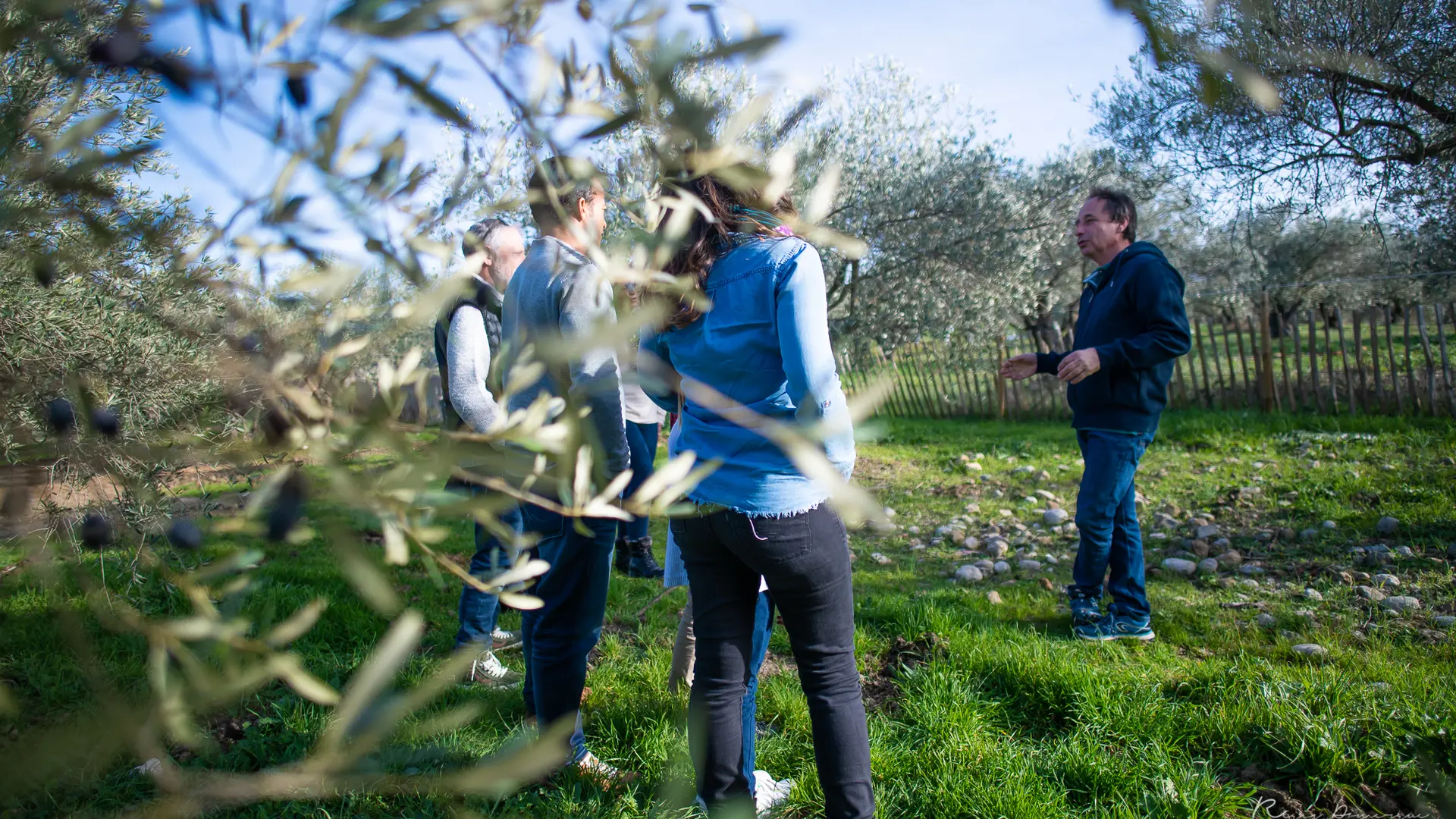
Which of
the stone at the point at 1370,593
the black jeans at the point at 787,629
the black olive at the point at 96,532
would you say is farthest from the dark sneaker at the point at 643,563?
the black olive at the point at 96,532

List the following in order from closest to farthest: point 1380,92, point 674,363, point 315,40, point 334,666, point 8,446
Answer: point 315,40 → point 8,446 → point 674,363 → point 334,666 → point 1380,92

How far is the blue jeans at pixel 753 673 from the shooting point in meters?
2.59

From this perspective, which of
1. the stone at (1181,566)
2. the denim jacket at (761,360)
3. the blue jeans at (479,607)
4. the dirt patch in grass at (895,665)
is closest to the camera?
the denim jacket at (761,360)

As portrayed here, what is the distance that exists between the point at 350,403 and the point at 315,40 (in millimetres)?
340

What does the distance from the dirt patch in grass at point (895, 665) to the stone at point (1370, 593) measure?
7.63 feet

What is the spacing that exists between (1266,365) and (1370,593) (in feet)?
23.6

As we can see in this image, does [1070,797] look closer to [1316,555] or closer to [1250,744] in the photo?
[1250,744]

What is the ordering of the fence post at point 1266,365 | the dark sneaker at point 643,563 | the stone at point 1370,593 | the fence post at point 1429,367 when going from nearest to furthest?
the stone at point 1370,593, the dark sneaker at point 643,563, the fence post at point 1429,367, the fence post at point 1266,365

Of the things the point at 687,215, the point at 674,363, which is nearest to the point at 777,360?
the point at 674,363

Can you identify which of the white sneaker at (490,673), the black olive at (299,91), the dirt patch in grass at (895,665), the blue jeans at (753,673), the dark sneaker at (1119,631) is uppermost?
the black olive at (299,91)

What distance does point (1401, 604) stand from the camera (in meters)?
4.03

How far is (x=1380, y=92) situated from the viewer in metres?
7.05

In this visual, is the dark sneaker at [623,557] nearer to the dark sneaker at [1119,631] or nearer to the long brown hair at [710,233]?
the dark sneaker at [1119,631]

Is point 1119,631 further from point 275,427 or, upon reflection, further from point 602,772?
point 275,427
